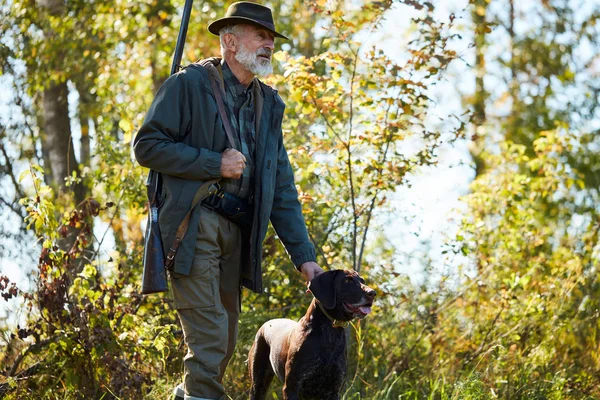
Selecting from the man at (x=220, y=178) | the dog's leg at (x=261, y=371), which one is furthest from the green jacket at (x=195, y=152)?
the dog's leg at (x=261, y=371)

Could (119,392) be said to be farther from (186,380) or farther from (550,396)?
(550,396)

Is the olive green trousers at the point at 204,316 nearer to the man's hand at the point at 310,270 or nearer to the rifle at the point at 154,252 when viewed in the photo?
the rifle at the point at 154,252

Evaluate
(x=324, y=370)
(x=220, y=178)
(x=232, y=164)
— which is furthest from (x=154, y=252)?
(x=324, y=370)

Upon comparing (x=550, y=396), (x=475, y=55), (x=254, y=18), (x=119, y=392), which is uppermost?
(x=475, y=55)

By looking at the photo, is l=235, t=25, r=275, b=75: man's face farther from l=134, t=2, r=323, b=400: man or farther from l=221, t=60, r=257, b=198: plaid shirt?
l=221, t=60, r=257, b=198: plaid shirt

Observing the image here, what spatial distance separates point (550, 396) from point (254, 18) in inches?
151

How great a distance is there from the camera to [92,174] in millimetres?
10055

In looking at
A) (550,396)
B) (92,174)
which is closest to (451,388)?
(550,396)

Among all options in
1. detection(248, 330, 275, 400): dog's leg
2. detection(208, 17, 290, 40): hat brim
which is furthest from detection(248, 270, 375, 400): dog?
detection(208, 17, 290, 40): hat brim

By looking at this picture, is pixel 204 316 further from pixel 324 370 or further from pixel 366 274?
pixel 366 274

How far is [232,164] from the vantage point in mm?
5520

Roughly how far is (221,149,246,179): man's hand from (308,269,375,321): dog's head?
81 cm

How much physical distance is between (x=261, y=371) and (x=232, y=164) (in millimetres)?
1675

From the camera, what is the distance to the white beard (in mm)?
5875
